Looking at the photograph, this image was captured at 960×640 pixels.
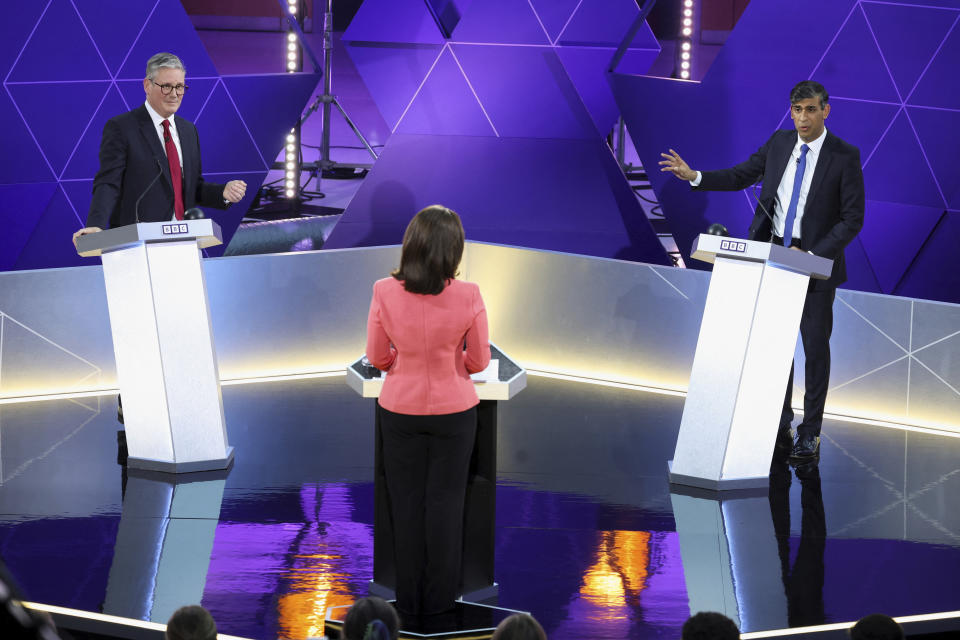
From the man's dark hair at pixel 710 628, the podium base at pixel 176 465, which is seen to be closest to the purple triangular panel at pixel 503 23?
the podium base at pixel 176 465

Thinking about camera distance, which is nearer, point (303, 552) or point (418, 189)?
point (303, 552)

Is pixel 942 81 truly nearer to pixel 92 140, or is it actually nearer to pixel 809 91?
pixel 809 91

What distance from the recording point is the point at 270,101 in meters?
8.04

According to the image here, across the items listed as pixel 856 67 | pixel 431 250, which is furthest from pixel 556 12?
pixel 431 250

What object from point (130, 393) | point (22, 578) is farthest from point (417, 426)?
point (130, 393)

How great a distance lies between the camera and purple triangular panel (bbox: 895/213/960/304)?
279 inches

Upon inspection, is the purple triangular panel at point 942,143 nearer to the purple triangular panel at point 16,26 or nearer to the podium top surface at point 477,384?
the podium top surface at point 477,384

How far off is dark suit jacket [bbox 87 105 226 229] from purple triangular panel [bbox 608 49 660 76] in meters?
3.94

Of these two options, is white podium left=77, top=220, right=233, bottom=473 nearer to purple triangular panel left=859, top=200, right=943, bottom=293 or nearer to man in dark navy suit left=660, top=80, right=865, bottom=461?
man in dark navy suit left=660, top=80, right=865, bottom=461

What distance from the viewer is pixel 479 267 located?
7.03 metres

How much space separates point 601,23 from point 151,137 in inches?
173

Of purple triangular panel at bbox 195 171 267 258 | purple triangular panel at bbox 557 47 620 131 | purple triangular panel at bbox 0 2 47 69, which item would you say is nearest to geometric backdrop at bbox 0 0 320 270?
purple triangular panel at bbox 0 2 47 69

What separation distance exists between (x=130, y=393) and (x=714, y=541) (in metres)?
2.56

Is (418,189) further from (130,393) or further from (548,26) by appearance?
(130,393)
